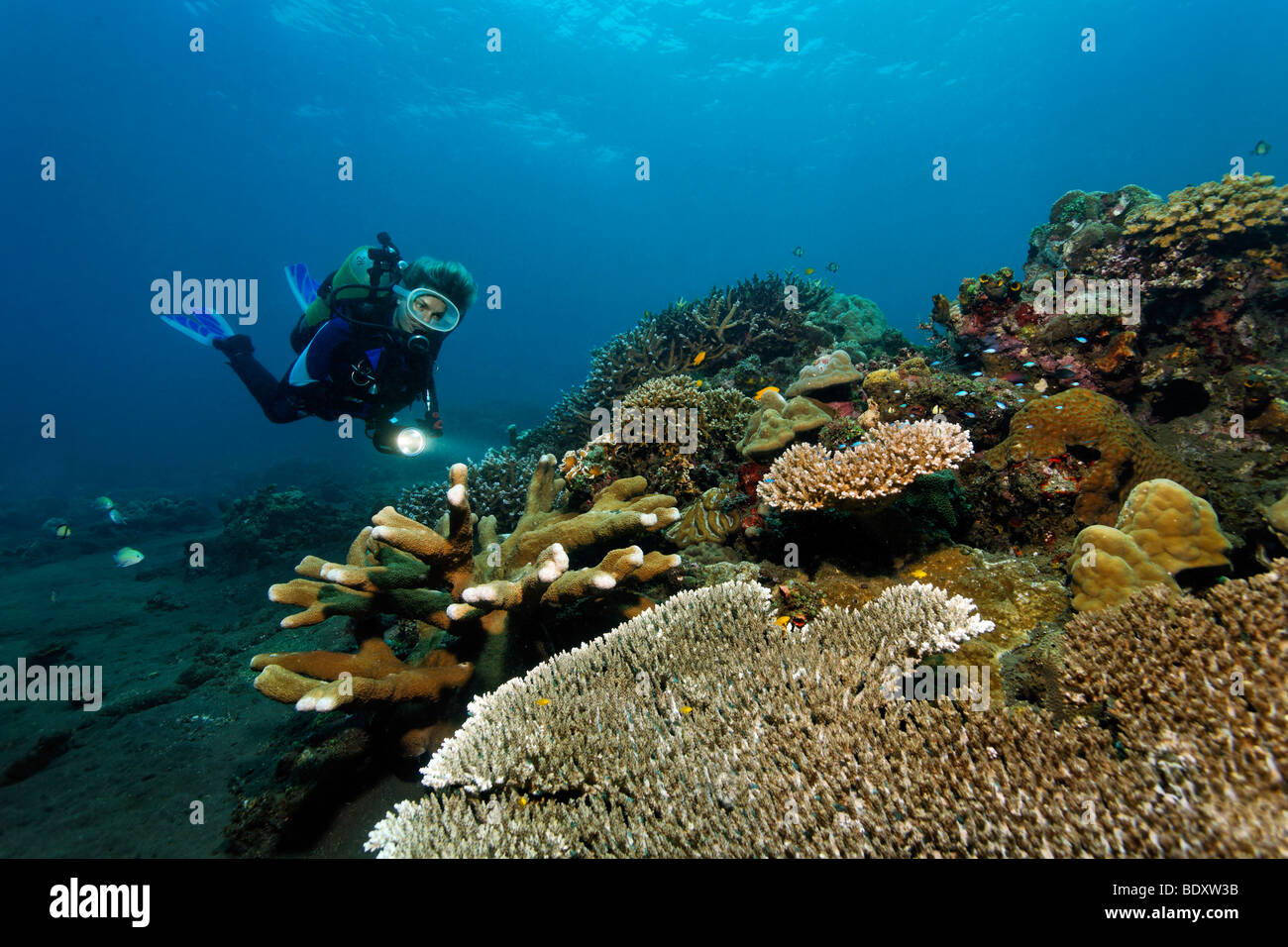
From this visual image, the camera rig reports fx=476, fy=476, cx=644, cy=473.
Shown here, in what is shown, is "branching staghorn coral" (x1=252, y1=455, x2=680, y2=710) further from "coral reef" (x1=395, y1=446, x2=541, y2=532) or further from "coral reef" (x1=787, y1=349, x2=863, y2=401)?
"coral reef" (x1=787, y1=349, x2=863, y2=401)

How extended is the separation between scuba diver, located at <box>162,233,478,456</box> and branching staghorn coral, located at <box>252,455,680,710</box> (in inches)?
114

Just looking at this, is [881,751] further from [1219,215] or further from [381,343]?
[1219,215]

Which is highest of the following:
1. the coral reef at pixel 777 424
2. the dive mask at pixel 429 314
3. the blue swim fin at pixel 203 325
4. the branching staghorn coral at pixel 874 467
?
the blue swim fin at pixel 203 325

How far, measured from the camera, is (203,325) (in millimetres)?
8461

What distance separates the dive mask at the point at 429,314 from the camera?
6.19 metres

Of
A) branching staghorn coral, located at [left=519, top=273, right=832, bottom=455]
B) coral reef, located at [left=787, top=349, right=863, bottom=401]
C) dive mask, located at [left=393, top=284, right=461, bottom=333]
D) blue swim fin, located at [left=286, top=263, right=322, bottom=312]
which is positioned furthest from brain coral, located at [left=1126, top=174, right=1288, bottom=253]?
blue swim fin, located at [left=286, top=263, right=322, bottom=312]

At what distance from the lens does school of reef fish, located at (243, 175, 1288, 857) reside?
7.11 ft

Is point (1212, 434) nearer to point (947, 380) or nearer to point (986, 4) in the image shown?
point (947, 380)

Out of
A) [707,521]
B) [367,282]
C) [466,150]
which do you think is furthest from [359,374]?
[466,150]

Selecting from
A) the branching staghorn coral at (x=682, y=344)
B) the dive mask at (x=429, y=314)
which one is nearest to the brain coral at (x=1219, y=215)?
the branching staghorn coral at (x=682, y=344)

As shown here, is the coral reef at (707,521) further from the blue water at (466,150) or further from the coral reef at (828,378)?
the blue water at (466,150)

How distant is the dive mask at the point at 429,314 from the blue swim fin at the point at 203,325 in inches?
184
